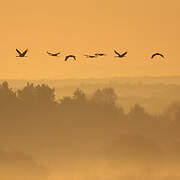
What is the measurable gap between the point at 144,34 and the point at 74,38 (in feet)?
2.08

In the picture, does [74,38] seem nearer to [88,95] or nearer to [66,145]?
[88,95]

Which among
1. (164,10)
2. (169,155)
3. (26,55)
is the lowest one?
(169,155)

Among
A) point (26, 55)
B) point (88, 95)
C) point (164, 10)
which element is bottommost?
point (88, 95)

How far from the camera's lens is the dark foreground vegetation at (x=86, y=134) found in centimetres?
558

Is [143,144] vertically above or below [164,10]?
below

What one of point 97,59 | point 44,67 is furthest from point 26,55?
point 97,59

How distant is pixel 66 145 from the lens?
562 cm

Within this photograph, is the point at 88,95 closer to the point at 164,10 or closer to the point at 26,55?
the point at 26,55

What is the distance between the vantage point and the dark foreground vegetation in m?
5.58

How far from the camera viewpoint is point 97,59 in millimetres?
5719

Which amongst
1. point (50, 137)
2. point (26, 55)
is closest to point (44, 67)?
point (26, 55)

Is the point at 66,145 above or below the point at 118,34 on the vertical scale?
below

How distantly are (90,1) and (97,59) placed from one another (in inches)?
20.5

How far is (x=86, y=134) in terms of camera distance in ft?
18.5
